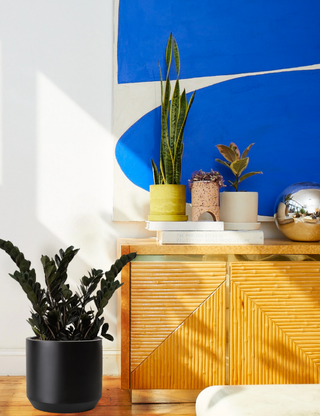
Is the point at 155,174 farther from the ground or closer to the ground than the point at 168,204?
farther from the ground

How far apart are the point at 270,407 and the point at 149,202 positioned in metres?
1.30

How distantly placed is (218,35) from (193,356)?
1.65m

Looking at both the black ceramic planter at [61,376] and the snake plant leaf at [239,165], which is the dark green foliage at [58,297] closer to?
the black ceramic planter at [61,376]

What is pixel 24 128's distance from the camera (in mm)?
2180

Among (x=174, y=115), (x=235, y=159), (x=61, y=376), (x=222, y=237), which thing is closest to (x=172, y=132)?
(x=174, y=115)

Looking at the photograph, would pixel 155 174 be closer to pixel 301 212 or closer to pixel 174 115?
pixel 174 115

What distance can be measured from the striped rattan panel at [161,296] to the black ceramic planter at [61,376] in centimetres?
21

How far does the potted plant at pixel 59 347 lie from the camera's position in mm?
1627

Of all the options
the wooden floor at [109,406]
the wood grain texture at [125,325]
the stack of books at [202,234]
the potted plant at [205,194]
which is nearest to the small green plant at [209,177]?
the potted plant at [205,194]

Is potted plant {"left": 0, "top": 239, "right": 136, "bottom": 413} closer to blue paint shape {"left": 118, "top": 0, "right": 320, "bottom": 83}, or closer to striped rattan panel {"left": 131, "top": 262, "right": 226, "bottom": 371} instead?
striped rattan panel {"left": 131, "top": 262, "right": 226, "bottom": 371}

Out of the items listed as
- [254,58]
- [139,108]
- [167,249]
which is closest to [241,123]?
[254,58]

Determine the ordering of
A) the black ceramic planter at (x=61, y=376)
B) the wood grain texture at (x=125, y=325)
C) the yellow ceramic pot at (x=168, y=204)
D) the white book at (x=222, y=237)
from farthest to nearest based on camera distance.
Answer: the yellow ceramic pot at (x=168, y=204) < the white book at (x=222, y=237) < the wood grain texture at (x=125, y=325) < the black ceramic planter at (x=61, y=376)

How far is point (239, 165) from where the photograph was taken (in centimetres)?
205

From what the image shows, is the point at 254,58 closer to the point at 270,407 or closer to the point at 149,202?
the point at 149,202
